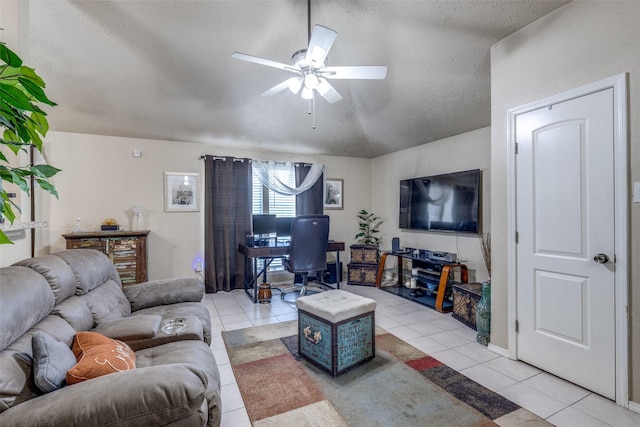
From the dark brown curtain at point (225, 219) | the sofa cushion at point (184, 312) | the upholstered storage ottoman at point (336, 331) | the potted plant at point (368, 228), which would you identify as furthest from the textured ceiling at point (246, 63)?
the upholstered storage ottoman at point (336, 331)

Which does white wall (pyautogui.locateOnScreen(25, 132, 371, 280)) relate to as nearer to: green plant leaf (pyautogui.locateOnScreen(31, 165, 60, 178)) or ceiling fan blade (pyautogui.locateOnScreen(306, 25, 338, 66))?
ceiling fan blade (pyautogui.locateOnScreen(306, 25, 338, 66))

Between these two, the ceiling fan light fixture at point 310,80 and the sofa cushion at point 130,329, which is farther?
the ceiling fan light fixture at point 310,80

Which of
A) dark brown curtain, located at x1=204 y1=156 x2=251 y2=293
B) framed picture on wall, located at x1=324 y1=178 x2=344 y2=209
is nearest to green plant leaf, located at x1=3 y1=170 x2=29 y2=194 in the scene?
dark brown curtain, located at x1=204 y1=156 x2=251 y2=293

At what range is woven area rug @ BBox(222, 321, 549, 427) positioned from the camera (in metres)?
1.79

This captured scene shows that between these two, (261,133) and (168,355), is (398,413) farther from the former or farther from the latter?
(261,133)

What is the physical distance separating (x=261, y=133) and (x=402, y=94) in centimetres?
209

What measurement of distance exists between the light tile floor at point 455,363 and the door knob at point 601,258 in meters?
0.89

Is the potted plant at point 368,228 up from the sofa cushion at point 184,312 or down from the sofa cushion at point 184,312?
up

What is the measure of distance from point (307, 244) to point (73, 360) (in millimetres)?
Answer: 3002

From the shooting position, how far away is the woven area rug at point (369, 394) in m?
1.79

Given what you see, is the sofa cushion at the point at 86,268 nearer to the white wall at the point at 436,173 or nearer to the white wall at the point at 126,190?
the white wall at the point at 126,190

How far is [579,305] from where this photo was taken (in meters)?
2.12

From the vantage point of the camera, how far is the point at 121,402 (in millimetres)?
1062

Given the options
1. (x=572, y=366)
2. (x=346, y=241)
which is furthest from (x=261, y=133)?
(x=572, y=366)
